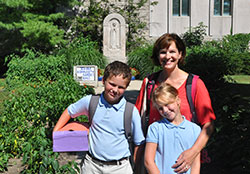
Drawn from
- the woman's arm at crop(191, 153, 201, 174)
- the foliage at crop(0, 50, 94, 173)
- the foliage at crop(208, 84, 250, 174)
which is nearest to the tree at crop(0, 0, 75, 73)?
the foliage at crop(0, 50, 94, 173)

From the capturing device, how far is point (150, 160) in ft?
6.89

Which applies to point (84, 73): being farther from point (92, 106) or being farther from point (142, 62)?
point (92, 106)

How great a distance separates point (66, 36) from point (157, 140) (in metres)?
15.4

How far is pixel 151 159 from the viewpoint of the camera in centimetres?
210

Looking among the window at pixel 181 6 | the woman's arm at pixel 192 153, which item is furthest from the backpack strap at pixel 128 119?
the window at pixel 181 6

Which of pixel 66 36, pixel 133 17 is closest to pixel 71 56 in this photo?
pixel 66 36

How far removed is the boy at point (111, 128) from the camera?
2.24 m

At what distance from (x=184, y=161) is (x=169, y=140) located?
0.52ft

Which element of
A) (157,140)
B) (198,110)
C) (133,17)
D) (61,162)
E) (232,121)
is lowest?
(61,162)

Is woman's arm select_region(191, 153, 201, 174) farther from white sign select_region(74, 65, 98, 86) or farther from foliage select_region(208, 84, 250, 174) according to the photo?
white sign select_region(74, 65, 98, 86)

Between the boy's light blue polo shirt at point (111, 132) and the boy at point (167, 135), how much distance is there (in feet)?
0.51

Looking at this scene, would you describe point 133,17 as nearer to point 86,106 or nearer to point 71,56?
point 71,56

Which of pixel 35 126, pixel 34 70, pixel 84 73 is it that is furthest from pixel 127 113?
pixel 34 70

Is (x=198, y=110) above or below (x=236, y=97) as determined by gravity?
above
